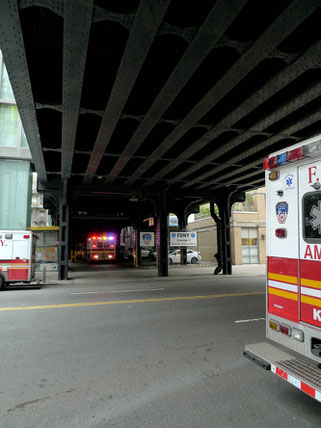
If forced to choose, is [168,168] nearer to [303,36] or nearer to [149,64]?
[149,64]

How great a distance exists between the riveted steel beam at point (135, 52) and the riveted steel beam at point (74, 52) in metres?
0.80

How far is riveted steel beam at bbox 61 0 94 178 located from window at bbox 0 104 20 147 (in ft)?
58.4

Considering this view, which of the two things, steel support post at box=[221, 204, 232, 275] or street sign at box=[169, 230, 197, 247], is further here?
street sign at box=[169, 230, 197, 247]

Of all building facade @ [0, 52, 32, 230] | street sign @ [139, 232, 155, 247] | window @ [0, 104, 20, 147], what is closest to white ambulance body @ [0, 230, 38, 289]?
building facade @ [0, 52, 32, 230]

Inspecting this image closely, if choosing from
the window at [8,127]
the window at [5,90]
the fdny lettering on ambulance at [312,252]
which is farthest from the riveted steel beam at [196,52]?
the window at [5,90]

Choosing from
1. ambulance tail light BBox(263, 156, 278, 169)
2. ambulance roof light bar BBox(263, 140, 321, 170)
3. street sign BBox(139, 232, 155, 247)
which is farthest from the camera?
street sign BBox(139, 232, 155, 247)

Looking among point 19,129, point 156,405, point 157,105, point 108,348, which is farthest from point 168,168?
point 19,129

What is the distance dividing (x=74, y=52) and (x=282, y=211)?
16.6ft

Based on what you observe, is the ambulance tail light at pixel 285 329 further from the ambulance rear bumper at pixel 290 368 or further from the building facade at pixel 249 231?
the building facade at pixel 249 231

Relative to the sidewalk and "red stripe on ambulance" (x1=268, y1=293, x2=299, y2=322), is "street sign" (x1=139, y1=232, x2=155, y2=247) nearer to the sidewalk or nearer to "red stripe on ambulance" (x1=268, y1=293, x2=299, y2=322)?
the sidewalk

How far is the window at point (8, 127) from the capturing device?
24.2m

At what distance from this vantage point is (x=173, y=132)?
10.1m

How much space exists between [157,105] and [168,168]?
21.8 feet

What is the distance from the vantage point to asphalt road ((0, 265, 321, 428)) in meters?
3.11
